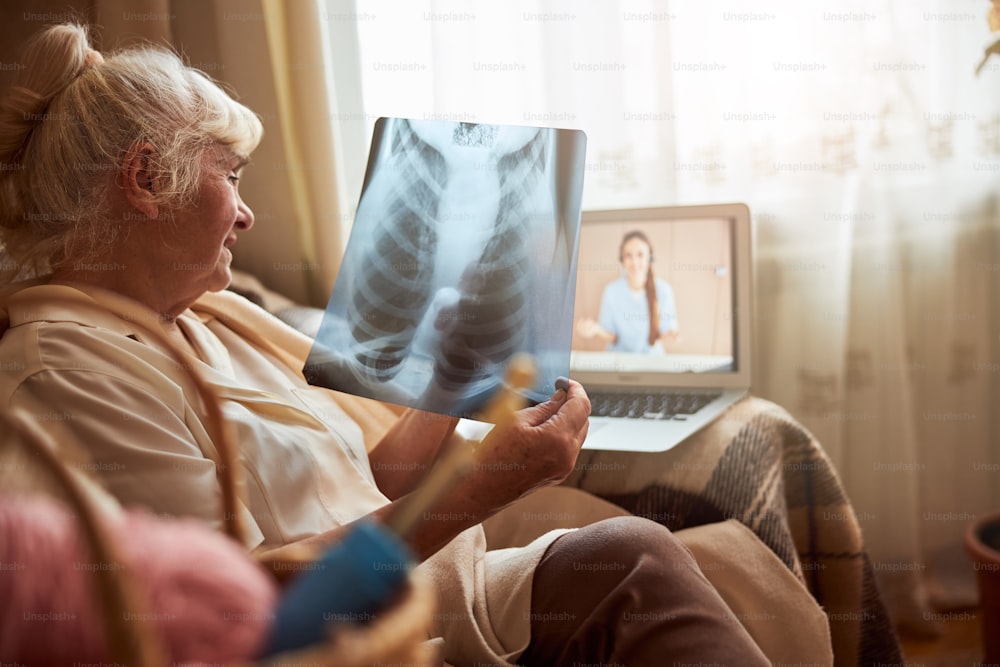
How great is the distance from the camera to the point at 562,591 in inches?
37.5

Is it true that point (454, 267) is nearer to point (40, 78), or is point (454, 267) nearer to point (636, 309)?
point (40, 78)

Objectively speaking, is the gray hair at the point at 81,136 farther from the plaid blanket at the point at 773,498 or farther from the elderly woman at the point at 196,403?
the plaid blanket at the point at 773,498

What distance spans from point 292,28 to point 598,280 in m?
0.83

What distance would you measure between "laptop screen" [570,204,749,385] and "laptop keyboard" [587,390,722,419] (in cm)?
6

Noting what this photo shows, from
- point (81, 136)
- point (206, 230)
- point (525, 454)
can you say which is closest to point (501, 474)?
point (525, 454)

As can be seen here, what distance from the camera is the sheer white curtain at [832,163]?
1723 mm

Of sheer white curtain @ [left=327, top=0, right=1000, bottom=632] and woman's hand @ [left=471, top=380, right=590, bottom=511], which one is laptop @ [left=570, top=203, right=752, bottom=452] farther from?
woman's hand @ [left=471, top=380, right=590, bottom=511]

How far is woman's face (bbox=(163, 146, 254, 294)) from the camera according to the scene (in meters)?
1.02

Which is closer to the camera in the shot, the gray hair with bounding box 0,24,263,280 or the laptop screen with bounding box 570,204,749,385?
the gray hair with bounding box 0,24,263,280

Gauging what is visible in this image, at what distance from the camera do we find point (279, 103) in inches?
70.3

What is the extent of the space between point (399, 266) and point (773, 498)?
0.64m

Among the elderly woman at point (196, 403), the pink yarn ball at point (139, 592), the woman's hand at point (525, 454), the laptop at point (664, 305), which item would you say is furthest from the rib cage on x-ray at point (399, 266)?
the pink yarn ball at point (139, 592)

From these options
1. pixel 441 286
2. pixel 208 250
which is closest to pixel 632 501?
pixel 441 286

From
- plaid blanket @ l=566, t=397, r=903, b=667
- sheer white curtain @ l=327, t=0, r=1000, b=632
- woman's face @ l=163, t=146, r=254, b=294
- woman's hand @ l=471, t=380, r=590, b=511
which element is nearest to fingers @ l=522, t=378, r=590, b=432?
woman's hand @ l=471, t=380, r=590, b=511
